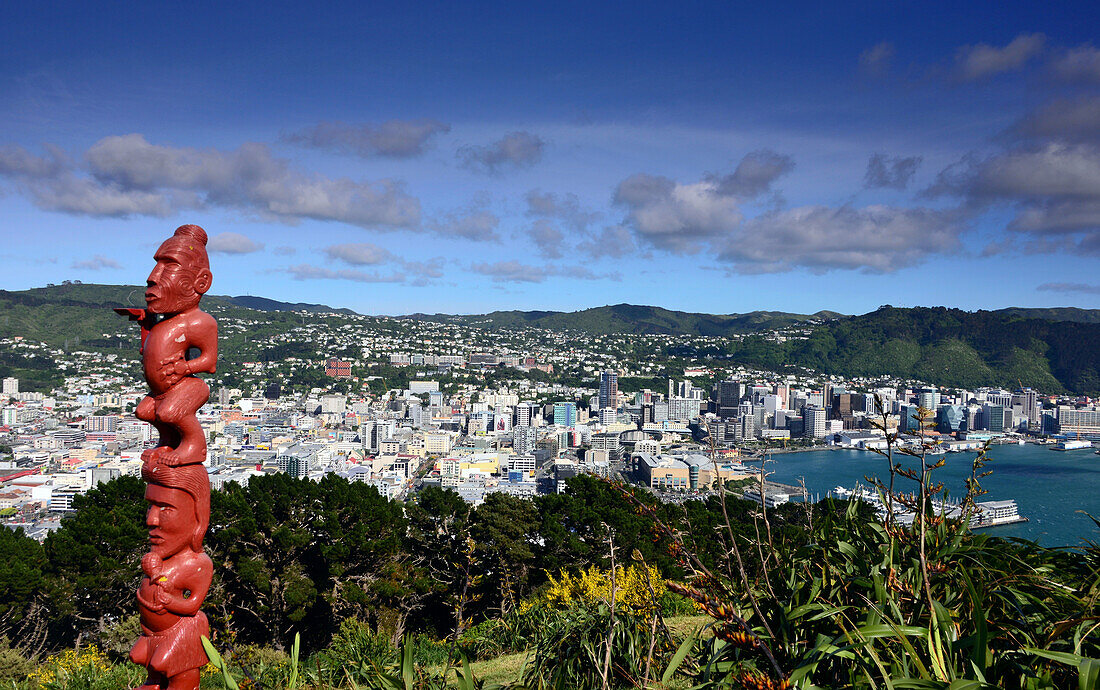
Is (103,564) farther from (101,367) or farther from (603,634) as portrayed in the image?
(101,367)

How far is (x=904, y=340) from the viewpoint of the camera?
171 feet

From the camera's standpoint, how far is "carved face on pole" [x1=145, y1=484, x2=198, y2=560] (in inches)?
54.2

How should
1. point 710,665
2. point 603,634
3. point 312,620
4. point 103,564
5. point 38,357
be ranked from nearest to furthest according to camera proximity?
point 710,665 → point 603,634 → point 103,564 → point 312,620 → point 38,357

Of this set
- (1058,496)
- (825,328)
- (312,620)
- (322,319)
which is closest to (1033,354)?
(825,328)

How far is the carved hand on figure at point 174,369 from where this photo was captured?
1.37 m

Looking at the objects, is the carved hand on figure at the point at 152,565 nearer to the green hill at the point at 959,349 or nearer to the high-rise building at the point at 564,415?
the high-rise building at the point at 564,415

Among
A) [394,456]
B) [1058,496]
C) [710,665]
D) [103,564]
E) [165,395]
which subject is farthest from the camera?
[394,456]

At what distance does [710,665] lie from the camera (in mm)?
1169

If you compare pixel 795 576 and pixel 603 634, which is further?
pixel 603 634

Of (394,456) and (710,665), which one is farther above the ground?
(710,665)

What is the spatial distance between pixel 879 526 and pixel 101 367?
47007 millimetres

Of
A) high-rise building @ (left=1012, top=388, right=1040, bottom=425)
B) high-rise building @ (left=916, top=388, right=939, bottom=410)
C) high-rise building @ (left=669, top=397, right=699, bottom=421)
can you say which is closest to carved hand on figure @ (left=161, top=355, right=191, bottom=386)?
high-rise building @ (left=669, top=397, right=699, bottom=421)

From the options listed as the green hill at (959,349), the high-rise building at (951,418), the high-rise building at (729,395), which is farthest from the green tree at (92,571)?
the green hill at (959,349)

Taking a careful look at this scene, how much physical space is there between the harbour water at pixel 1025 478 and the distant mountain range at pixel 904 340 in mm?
17586
